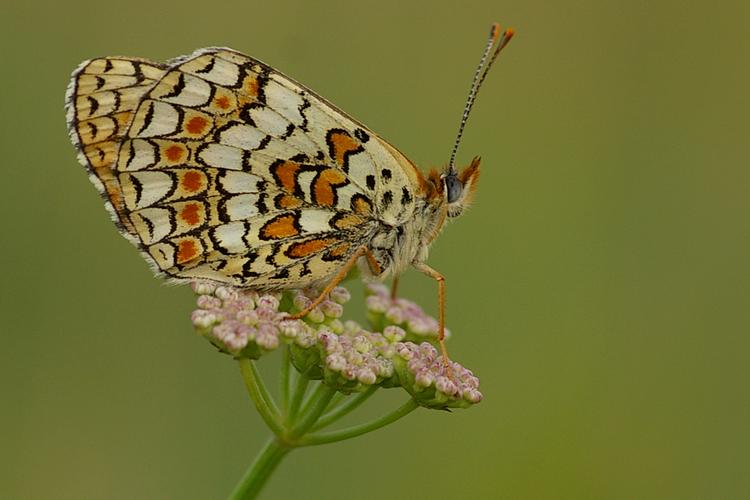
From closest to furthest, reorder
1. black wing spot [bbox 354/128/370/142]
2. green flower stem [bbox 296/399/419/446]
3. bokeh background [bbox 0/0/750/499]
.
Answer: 1. green flower stem [bbox 296/399/419/446]
2. black wing spot [bbox 354/128/370/142]
3. bokeh background [bbox 0/0/750/499]

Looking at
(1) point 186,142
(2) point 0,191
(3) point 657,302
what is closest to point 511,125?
(3) point 657,302

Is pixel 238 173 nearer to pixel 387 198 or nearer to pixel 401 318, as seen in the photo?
pixel 387 198

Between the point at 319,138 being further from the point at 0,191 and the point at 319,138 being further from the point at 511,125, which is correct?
the point at 511,125

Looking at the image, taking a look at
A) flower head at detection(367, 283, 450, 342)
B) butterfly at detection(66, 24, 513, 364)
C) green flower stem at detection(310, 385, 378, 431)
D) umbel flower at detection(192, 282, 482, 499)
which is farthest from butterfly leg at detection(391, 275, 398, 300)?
green flower stem at detection(310, 385, 378, 431)

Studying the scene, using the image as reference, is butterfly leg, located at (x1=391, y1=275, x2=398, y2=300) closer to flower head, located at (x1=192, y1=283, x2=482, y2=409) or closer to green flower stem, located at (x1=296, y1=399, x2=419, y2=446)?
flower head, located at (x1=192, y1=283, x2=482, y2=409)

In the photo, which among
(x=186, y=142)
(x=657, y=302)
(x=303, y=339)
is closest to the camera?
(x=303, y=339)

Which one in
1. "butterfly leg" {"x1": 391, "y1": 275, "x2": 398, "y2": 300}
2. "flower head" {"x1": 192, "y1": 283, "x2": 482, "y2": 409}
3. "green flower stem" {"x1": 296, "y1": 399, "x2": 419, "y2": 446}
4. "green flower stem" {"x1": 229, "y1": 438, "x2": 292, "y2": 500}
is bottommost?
"green flower stem" {"x1": 229, "y1": 438, "x2": 292, "y2": 500}

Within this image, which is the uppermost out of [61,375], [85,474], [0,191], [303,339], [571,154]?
[571,154]
